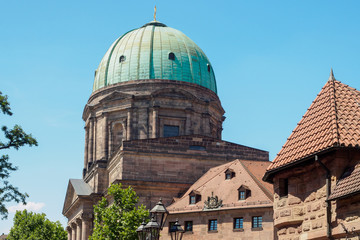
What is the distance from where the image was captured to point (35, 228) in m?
80.4

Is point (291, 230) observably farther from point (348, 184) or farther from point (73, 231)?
point (73, 231)

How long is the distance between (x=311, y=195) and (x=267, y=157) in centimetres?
4711

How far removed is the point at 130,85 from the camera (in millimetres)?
74500

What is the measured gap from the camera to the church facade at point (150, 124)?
6216 cm

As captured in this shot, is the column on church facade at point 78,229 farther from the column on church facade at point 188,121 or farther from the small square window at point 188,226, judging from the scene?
the small square window at point 188,226

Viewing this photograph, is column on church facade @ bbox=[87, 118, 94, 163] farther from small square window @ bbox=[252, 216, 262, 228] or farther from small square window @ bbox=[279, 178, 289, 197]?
small square window @ bbox=[279, 178, 289, 197]

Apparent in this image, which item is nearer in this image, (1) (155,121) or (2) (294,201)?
(2) (294,201)

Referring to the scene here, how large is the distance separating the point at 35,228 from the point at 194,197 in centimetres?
3190

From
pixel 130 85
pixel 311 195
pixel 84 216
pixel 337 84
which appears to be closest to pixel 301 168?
pixel 311 195

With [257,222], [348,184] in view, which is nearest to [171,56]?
[257,222]

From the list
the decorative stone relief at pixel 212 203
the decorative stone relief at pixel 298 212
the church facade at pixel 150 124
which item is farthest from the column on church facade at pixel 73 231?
the decorative stone relief at pixel 298 212

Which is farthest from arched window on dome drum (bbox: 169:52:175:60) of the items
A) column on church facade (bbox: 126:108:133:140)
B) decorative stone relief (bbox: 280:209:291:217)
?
decorative stone relief (bbox: 280:209:291:217)

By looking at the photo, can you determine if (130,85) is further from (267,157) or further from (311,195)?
(311,195)

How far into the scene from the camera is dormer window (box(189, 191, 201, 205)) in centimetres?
5516
